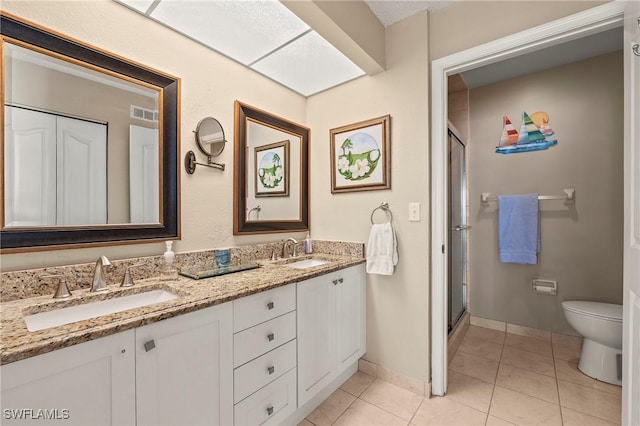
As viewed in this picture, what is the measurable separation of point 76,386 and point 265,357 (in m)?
0.71

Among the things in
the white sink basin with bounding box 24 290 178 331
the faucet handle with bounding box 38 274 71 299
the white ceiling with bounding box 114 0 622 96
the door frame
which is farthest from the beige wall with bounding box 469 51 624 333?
the faucet handle with bounding box 38 274 71 299

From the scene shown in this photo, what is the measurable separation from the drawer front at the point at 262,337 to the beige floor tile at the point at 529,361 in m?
1.86

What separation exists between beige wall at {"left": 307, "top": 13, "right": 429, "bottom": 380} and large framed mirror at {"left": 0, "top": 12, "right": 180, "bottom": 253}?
1248mm

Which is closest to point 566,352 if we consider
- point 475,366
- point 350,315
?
point 475,366

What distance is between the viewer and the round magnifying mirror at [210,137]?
5.46 ft

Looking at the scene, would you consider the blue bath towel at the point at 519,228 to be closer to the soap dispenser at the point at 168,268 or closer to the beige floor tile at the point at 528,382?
the beige floor tile at the point at 528,382

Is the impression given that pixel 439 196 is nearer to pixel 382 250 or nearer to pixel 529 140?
pixel 382 250

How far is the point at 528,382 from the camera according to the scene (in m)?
1.94

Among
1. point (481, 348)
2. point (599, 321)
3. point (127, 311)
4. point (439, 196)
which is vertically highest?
point (439, 196)

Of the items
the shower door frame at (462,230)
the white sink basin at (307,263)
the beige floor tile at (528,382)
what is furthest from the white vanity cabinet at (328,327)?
the beige floor tile at (528,382)

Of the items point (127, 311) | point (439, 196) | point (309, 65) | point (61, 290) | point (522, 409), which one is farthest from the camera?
point (309, 65)

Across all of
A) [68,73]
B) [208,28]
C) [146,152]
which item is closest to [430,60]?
[208,28]

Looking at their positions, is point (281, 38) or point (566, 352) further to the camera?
point (566, 352)

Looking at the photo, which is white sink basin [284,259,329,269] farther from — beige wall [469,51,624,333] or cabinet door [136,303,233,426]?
beige wall [469,51,624,333]
